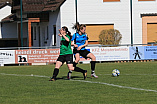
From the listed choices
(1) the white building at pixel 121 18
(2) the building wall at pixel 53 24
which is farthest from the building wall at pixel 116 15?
(2) the building wall at pixel 53 24

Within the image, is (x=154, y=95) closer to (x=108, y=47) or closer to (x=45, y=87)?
(x=45, y=87)

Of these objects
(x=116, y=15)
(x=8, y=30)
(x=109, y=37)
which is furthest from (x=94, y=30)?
(x=8, y=30)

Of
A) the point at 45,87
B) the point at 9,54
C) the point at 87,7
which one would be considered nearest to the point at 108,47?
the point at 9,54

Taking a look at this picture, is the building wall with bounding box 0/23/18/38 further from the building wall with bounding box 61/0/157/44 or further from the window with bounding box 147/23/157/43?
the window with bounding box 147/23/157/43

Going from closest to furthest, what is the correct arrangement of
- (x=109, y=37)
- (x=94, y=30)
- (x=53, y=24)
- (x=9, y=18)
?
(x=109, y=37)
(x=94, y=30)
(x=53, y=24)
(x=9, y=18)

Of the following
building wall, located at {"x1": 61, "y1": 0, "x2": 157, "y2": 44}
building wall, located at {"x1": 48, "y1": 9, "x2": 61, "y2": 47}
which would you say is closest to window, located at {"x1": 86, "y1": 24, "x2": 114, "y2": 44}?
building wall, located at {"x1": 61, "y1": 0, "x2": 157, "y2": 44}

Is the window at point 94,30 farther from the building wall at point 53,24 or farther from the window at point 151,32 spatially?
the window at point 151,32

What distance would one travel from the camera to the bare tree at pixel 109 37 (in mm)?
37356

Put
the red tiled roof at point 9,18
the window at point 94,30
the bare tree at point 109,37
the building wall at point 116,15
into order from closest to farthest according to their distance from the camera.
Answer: the bare tree at point 109,37 → the window at point 94,30 → the building wall at point 116,15 → the red tiled roof at point 9,18

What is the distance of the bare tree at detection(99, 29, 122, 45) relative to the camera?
37356mm

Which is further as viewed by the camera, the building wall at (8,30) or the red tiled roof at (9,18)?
the building wall at (8,30)

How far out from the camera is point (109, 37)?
37.5 metres

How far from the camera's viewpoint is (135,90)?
461 inches

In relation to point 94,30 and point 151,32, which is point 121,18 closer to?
point 94,30
